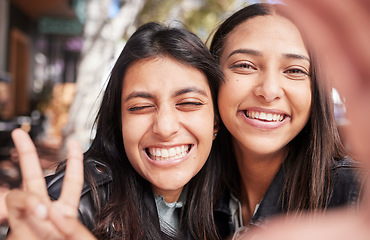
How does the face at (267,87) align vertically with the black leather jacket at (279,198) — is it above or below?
above

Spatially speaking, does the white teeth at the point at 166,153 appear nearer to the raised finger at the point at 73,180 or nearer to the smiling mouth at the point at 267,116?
the smiling mouth at the point at 267,116

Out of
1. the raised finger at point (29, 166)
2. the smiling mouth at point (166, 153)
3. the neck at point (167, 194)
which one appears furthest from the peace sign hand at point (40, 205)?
the neck at point (167, 194)

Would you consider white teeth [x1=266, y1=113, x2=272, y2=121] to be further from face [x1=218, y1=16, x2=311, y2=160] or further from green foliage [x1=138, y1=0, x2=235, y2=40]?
green foliage [x1=138, y1=0, x2=235, y2=40]

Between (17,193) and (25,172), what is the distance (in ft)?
0.23

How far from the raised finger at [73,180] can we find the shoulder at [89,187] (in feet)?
1.54

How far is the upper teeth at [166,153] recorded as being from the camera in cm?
184

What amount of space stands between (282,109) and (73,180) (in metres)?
1.25

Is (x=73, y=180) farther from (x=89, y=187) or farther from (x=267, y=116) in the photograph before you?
(x=267, y=116)

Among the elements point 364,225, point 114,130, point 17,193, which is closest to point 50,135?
point 114,130

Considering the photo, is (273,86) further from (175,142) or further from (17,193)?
(17,193)

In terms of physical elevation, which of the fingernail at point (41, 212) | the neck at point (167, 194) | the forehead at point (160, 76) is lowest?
the neck at point (167, 194)

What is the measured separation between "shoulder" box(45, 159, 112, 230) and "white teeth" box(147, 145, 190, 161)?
0.25 metres

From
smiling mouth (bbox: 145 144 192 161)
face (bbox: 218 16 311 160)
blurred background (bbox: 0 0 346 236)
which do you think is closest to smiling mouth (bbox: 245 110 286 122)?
face (bbox: 218 16 311 160)

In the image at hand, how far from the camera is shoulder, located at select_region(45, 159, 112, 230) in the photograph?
1.60m
